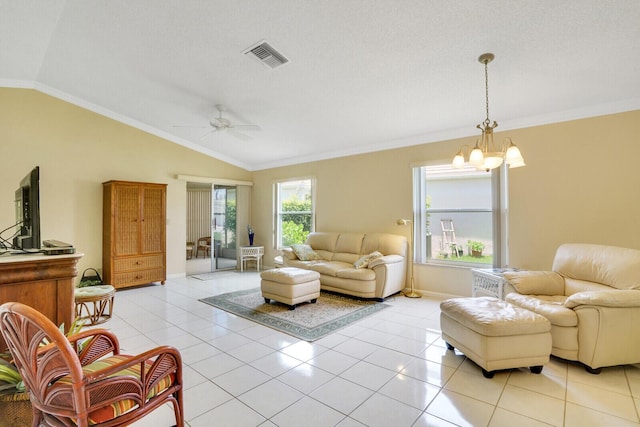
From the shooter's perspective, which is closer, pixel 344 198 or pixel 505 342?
pixel 505 342

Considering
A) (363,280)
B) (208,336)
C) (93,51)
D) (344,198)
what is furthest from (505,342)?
(93,51)

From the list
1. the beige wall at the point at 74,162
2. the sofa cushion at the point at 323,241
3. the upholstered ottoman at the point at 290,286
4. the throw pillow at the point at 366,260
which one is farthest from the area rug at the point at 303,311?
the beige wall at the point at 74,162

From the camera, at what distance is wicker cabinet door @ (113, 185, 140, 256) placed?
508cm

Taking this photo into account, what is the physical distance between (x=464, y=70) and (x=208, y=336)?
3.88 m

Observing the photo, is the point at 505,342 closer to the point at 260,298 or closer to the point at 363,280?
the point at 363,280

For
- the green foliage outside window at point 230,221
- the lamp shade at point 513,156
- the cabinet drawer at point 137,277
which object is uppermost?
the lamp shade at point 513,156

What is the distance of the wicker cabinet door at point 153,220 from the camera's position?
5.39 metres

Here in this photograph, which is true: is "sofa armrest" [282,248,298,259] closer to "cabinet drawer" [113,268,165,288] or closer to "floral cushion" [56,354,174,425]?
"cabinet drawer" [113,268,165,288]

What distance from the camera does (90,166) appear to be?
521 centimetres

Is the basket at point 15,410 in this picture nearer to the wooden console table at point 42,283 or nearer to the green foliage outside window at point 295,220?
the wooden console table at point 42,283

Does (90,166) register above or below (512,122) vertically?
below

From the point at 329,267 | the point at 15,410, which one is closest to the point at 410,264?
the point at 329,267

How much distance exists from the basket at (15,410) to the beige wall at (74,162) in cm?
422

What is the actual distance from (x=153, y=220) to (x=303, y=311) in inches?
137
